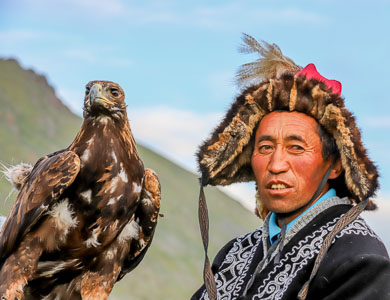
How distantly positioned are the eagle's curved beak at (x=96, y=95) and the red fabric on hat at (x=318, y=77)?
3.92ft

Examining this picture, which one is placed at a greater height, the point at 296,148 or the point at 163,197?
the point at 296,148

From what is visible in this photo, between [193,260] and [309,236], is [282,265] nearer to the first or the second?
[309,236]

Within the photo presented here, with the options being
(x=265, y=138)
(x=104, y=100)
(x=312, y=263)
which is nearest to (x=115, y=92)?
(x=104, y=100)

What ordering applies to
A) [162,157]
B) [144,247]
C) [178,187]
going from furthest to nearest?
[162,157] < [178,187] < [144,247]

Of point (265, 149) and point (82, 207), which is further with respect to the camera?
point (82, 207)

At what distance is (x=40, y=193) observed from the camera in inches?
178

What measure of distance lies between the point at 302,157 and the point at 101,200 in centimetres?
127

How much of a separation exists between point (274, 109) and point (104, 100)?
104 centimetres

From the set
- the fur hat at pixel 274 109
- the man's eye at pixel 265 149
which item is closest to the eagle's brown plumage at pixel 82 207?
the fur hat at pixel 274 109

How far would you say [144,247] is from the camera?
16.5 ft

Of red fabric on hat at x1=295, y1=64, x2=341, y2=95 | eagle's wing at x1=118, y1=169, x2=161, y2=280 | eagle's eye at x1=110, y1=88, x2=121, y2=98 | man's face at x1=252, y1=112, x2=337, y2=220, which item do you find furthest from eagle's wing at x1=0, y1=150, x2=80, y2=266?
red fabric on hat at x1=295, y1=64, x2=341, y2=95

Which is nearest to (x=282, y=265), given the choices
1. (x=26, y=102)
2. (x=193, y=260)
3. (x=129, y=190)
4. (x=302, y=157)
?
(x=302, y=157)

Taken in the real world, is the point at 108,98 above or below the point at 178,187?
above

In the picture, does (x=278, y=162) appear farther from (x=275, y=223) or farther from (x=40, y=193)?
(x=40, y=193)
